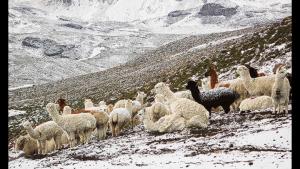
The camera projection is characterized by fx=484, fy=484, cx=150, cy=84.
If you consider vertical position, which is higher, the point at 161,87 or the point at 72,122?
the point at 161,87

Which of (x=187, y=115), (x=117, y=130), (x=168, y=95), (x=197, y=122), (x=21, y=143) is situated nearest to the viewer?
(x=197, y=122)

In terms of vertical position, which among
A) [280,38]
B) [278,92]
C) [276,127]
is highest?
[280,38]

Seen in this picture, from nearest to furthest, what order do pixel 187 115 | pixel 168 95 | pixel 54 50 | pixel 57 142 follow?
pixel 187 115
pixel 168 95
pixel 57 142
pixel 54 50

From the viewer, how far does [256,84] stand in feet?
51.6

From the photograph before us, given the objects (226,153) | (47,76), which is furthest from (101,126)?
(47,76)

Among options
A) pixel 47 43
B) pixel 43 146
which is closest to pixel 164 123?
pixel 43 146

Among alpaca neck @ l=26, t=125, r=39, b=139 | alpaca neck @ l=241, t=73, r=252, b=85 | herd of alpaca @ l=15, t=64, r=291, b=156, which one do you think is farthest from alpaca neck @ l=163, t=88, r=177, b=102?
alpaca neck @ l=26, t=125, r=39, b=139

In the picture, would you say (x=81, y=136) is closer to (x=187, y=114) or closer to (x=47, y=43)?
(x=187, y=114)

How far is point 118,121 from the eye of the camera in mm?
16641

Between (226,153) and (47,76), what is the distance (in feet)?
332

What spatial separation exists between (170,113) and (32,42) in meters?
139

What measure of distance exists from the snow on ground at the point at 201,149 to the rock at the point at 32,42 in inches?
5423

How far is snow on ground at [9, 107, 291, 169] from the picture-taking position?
367 inches
